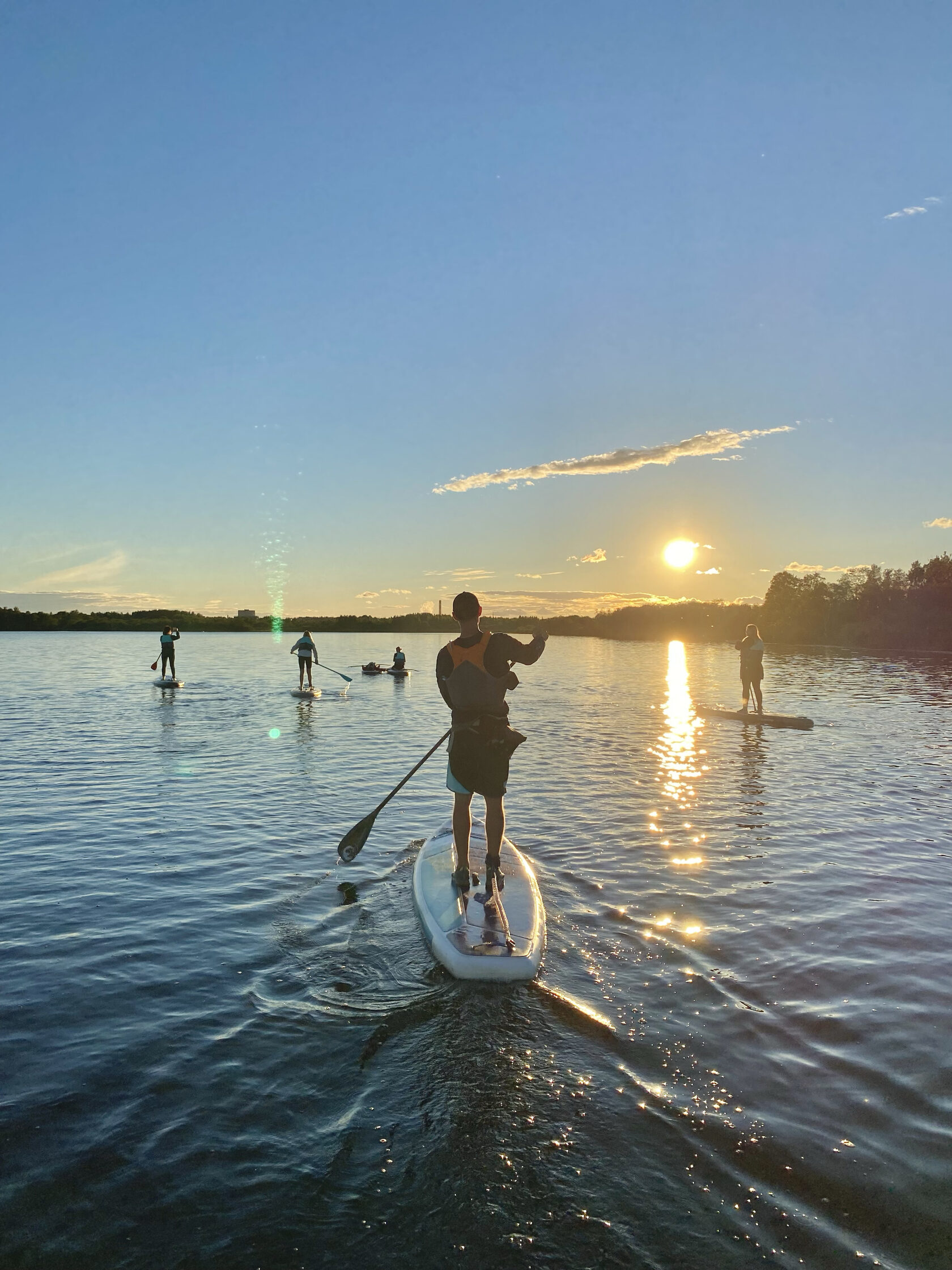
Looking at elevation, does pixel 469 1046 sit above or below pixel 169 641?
below

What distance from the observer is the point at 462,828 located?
720cm

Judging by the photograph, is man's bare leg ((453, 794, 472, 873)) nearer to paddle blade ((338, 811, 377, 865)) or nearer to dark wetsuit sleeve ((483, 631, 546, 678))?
dark wetsuit sleeve ((483, 631, 546, 678))

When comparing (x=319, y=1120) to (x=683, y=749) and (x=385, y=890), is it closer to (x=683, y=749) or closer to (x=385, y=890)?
(x=385, y=890)

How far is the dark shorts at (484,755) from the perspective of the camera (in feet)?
22.6

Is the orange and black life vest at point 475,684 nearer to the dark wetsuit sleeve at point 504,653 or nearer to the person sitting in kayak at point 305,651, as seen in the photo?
the dark wetsuit sleeve at point 504,653

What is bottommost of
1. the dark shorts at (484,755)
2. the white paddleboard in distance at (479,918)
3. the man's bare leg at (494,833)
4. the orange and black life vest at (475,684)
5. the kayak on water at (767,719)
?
the kayak on water at (767,719)

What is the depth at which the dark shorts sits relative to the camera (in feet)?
22.6

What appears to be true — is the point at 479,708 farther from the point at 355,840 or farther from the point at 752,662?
the point at 752,662

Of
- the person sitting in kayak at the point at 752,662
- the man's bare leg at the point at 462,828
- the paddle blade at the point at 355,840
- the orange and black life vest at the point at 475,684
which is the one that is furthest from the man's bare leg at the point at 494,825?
the person sitting in kayak at the point at 752,662

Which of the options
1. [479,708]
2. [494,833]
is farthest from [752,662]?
[479,708]

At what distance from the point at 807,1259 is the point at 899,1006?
9.42 ft

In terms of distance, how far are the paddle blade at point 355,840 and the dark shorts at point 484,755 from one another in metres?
2.29

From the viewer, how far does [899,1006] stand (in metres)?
5.54

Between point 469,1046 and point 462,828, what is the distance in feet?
8.15
